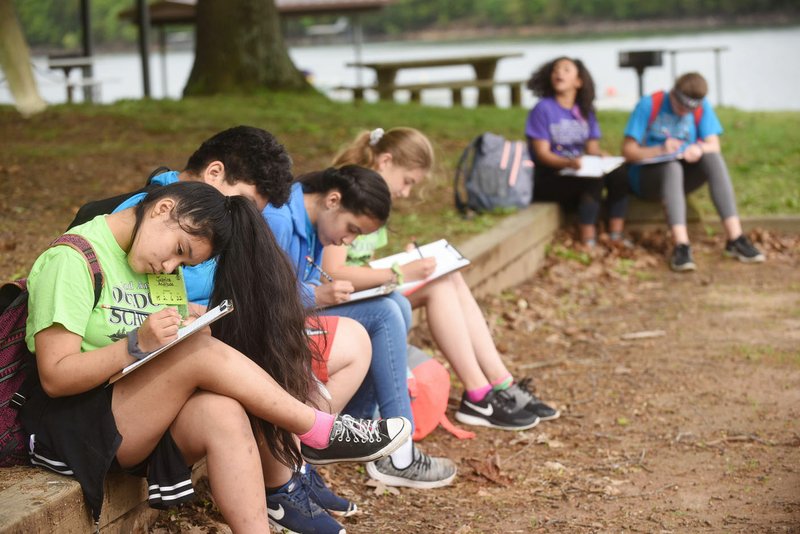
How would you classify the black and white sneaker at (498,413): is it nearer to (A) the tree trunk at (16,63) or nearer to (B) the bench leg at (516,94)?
(A) the tree trunk at (16,63)

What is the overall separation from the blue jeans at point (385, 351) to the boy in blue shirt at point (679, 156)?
352cm

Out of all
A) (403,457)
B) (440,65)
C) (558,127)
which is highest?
(440,65)

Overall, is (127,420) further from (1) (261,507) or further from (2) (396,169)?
(2) (396,169)

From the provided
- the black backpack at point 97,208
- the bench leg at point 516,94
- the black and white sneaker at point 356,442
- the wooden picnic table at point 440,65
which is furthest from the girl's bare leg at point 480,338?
the bench leg at point 516,94

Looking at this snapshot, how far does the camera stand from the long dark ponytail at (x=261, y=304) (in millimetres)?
3070

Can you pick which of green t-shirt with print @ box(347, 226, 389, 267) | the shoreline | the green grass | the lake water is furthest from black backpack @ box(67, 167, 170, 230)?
the shoreline

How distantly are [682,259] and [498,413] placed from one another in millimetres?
2914

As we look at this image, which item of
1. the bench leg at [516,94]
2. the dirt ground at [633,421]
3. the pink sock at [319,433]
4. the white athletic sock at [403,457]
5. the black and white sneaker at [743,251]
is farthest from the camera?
the bench leg at [516,94]

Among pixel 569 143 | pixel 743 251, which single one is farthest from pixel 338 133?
pixel 743 251

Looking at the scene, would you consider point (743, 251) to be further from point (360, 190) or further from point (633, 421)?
point (360, 190)

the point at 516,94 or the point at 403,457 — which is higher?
the point at 516,94

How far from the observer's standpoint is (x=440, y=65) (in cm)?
1606

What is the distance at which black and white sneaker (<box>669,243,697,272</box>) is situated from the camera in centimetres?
692

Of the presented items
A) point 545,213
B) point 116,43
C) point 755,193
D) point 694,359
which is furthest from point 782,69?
point 116,43
